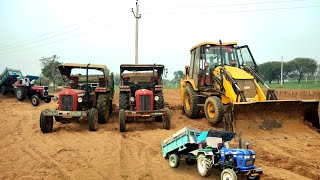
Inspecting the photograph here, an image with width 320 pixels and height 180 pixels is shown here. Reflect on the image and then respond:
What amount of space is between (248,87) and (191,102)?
7.83 ft

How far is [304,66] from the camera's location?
73062mm

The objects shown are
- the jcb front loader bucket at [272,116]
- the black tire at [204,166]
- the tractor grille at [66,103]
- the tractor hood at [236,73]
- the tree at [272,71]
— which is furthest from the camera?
the tree at [272,71]

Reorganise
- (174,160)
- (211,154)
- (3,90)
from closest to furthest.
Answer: (211,154)
(174,160)
(3,90)

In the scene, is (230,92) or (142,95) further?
(142,95)

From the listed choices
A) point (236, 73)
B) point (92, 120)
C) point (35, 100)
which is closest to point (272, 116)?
point (236, 73)

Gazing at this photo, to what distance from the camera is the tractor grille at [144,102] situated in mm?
10672

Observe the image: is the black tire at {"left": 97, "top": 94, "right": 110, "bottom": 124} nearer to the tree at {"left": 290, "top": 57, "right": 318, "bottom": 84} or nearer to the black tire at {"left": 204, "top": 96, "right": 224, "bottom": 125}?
the black tire at {"left": 204, "top": 96, "right": 224, "bottom": 125}

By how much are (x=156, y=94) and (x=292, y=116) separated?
4623mm

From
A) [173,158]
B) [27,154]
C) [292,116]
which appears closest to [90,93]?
[27,154]

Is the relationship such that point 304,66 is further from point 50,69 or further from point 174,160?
point 174,160

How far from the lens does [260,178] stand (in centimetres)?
557

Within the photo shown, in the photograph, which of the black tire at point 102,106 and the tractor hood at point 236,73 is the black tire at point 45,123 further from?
the tractor hood at point 236,73

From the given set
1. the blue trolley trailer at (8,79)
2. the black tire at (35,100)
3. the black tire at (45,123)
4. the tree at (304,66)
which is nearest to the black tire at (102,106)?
the black tire at (45,123)

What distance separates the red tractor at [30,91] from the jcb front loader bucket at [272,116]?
37.2 feet
